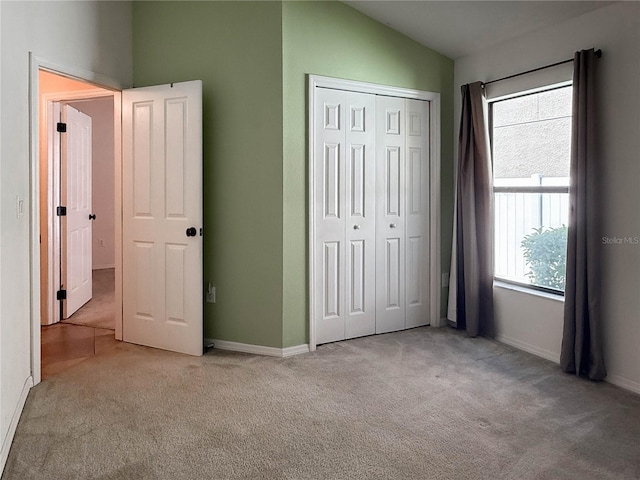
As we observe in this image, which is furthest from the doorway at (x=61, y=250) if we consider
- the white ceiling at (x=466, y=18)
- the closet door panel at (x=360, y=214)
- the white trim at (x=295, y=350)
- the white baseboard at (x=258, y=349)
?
the white ceiling at (x=466, y=18)

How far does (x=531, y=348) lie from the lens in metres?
3.79

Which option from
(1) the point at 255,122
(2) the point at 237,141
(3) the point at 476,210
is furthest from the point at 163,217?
(3) the point at 476,210

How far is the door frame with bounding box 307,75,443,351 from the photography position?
12.3 ft

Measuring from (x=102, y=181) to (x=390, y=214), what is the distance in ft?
17.5

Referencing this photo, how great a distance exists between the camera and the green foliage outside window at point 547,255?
365 centimetres

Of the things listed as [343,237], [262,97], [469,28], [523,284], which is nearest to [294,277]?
[343,237]

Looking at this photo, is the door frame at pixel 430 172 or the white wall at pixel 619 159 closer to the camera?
the white wall at pixel 619 159

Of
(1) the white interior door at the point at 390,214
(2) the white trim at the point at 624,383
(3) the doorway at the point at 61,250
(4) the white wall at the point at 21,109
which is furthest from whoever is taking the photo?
(1) the white interior door at the point at 390,214

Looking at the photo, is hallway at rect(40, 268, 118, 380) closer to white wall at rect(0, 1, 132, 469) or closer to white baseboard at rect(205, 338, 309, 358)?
white wall at rect(0, 1, 132, 469)

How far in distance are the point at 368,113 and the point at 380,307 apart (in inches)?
62.9

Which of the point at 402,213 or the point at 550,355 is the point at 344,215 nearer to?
the point at 402,213

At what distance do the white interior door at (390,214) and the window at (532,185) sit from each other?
0.76 meters

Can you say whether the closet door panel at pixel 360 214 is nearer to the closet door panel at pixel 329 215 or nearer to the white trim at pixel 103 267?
the closet door panel at pixel 329 215

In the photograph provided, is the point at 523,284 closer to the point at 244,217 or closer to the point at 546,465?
the point at 546,465
